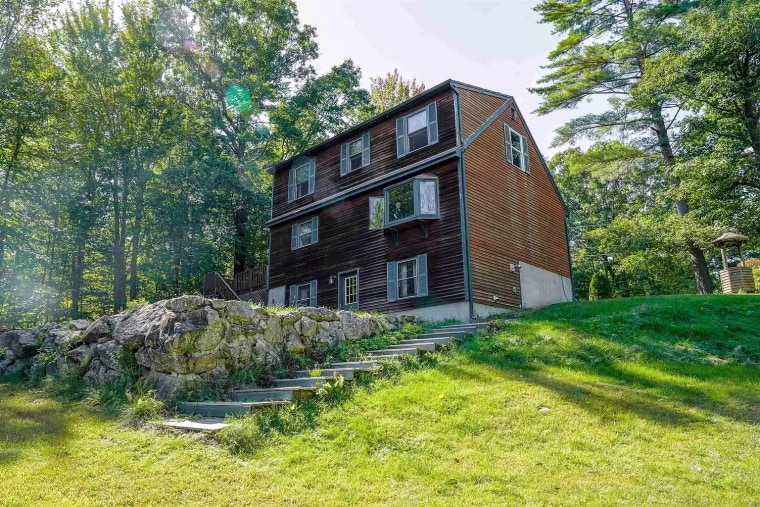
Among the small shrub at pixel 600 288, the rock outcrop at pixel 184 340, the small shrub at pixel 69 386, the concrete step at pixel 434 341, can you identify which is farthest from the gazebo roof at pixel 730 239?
the small shrub at pixel 69 386

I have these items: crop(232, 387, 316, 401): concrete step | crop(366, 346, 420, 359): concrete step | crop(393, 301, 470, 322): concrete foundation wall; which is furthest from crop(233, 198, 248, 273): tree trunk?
crop(232, 387, 316, 401): concrete step

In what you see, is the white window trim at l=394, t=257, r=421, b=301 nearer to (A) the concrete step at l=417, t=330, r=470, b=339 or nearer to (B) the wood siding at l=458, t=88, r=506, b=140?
(A) the concrete step at l=417, t=330, r=470, b=339

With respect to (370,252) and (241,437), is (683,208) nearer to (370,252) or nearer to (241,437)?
(370,252)

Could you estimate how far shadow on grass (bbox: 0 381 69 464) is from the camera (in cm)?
→ 636

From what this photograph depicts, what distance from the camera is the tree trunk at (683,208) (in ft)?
67.6

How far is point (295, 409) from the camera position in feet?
24.2

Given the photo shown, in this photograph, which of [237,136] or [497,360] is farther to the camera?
[237,136]

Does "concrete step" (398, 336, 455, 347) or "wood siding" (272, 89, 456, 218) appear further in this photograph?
"wood siding" (272, 89, 456, 218)

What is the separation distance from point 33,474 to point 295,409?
319 cm

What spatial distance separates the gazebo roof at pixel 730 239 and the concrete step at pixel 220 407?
643 inches

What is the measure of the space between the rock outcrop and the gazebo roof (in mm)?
13307

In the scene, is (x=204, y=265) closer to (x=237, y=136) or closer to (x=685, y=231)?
(x=237, y=136)

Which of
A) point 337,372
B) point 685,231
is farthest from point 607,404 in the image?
point 685,231

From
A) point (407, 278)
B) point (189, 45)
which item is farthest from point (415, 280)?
point (189, 45)
